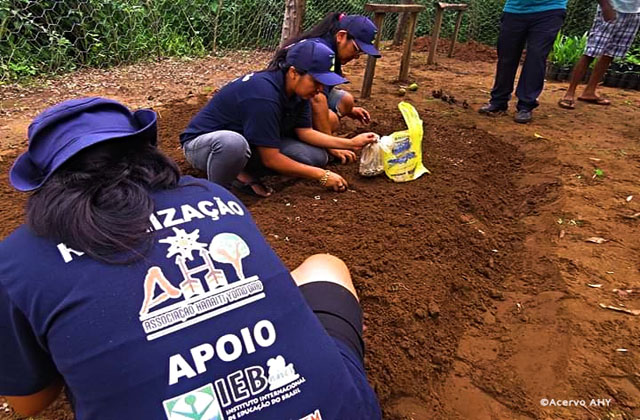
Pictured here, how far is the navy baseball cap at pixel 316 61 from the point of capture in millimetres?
2240

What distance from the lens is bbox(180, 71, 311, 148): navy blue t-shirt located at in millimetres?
2424

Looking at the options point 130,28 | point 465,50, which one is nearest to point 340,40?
point 130,28

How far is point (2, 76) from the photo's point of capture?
173 inches

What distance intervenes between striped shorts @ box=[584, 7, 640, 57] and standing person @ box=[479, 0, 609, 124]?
63cm

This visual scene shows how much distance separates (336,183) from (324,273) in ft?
4.36

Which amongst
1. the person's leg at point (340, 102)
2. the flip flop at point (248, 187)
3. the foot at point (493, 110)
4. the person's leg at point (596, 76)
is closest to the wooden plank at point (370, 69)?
the person's leg at point (340, 102)

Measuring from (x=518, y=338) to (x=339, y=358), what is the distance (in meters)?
1.13

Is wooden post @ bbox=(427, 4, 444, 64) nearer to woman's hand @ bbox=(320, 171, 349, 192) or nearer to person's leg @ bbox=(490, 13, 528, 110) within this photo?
person's leg @ bbox=(490, 13, 528, 110)

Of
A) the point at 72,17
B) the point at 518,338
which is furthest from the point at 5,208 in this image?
the point at 72,17

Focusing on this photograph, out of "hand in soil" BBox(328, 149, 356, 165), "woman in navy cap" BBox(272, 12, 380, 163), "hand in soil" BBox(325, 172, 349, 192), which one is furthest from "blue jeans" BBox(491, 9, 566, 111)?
"hand in soil" BBox(325, 172, 349, 192)

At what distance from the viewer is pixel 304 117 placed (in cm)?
289

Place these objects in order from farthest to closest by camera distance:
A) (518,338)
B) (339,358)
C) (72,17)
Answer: (72,17) → (518,338) → (339,358)

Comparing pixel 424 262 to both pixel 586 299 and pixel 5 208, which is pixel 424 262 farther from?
pixel 5 208

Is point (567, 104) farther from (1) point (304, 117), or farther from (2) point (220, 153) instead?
(2) point (220, 153)
